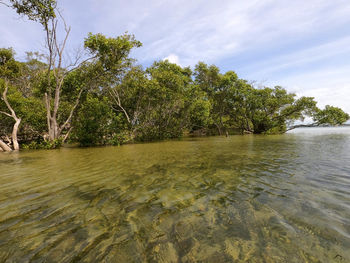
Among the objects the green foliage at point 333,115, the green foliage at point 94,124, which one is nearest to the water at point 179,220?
the green foliage at point 94,124

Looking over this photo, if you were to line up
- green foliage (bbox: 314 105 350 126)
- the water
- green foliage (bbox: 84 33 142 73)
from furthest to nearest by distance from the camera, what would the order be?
green foliage (bbox: 314 105 350 126) → green foliage (bbox: 84 33 142 73) → the water

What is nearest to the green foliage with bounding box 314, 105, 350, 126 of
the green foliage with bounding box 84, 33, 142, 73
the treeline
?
the treeline

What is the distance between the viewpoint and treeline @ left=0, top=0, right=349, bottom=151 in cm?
1698

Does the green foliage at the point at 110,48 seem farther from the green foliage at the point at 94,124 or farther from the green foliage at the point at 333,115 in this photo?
the green foliage at the point at 333,115

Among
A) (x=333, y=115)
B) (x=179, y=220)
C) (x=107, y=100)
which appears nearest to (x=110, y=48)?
(x=107, y=100)

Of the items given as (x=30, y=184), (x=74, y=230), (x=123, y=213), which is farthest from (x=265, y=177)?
(x=30, y=184)

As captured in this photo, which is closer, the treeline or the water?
the water

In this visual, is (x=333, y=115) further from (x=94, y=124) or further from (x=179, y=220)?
(x=179, y=220)

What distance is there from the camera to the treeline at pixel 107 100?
17.0 meters

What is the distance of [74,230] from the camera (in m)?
2.54

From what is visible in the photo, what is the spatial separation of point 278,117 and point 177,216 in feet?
139

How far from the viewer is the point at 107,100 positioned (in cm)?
2188

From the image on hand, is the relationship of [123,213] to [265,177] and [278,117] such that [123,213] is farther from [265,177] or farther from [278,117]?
[278,117]

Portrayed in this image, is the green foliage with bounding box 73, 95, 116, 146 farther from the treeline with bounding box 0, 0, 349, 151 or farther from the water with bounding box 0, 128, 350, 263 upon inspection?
the water with bounding box 0, 128, 350, 263
